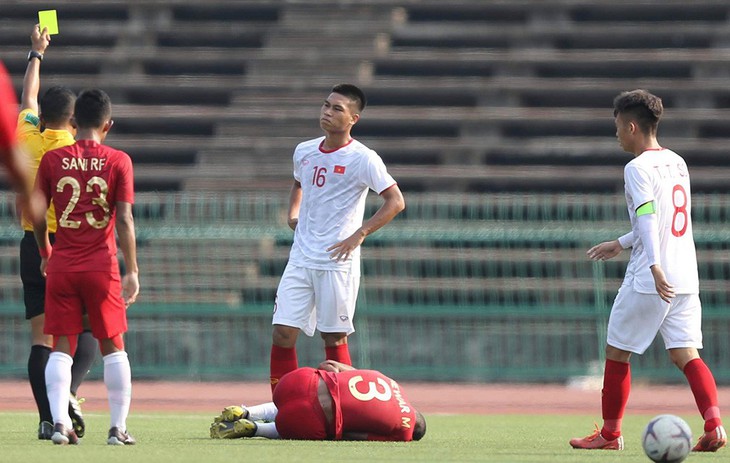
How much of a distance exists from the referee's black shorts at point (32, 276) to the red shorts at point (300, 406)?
1448 millimetres

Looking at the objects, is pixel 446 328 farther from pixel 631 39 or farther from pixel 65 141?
pixel 65 141

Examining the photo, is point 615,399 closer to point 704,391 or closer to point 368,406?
point 704,391

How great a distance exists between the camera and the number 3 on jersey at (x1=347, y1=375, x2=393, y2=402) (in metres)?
8.52

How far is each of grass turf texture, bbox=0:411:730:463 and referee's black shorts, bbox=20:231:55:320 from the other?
0.76 m

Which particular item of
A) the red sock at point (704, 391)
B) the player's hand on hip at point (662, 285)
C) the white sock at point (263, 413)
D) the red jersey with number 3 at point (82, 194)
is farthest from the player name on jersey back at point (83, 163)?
the red sock at point (704, 391)

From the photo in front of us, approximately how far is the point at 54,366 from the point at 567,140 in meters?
14.6

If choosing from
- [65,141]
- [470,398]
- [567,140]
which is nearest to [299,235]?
[65,141]

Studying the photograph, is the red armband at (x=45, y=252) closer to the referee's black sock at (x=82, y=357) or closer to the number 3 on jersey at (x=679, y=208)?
the referee's black sock at (x=82, y=357)

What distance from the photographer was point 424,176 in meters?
20.7

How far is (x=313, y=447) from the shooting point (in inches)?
319

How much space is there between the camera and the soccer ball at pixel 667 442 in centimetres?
715

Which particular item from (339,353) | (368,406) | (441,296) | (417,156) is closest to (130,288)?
(368,406)

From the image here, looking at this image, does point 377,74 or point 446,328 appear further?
point 377,74

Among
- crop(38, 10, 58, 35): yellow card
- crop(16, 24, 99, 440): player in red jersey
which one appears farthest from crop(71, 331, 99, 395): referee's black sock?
crop(38, 10, 58, 35): yellow card
